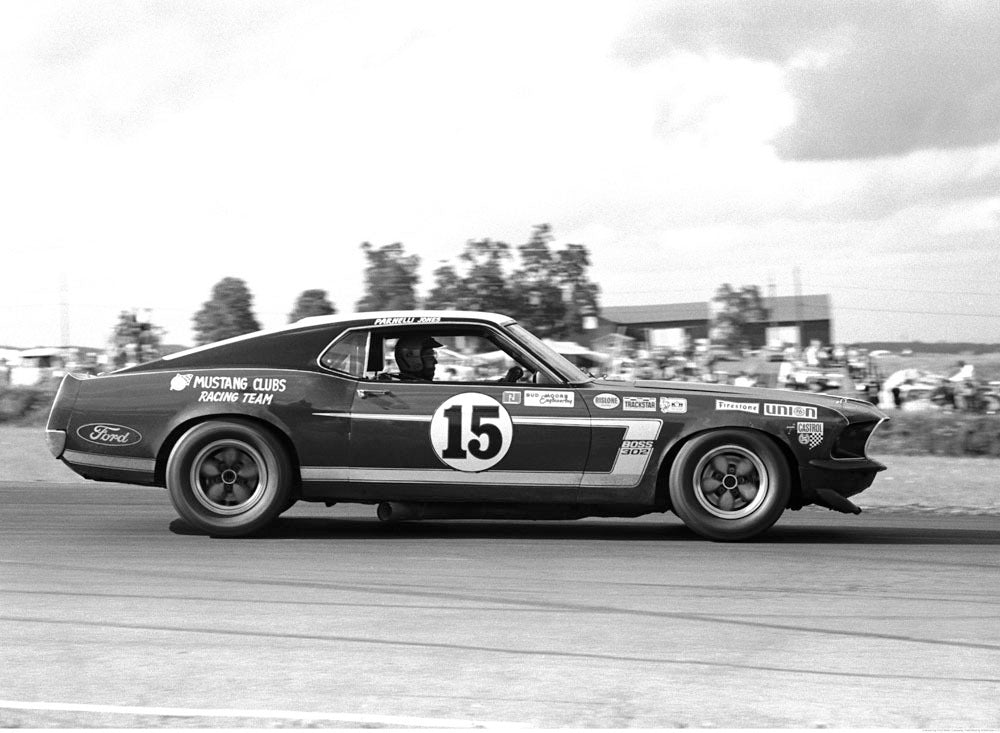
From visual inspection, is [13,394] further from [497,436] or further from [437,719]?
[437,719]

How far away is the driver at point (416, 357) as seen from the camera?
24.5 feet

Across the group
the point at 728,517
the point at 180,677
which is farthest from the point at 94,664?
the point at 728,517

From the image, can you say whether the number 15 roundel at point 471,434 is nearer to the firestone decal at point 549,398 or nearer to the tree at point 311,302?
the firestone decal at point 549,398

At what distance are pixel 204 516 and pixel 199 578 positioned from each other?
4.12 feet

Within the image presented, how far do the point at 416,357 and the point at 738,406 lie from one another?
1926 mm

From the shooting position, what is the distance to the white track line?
366cm

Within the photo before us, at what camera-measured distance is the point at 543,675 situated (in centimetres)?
425

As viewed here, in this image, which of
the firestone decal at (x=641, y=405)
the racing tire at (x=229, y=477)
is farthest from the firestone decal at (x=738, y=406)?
the racing tire at (x=229, y=477)

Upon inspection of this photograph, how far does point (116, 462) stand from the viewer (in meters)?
7.41

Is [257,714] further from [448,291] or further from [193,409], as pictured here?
[448,291]

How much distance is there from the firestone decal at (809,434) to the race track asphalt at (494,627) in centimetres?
61

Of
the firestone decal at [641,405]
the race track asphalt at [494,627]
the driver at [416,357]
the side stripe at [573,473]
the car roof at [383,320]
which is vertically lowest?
the race track asphalt at [494,627]

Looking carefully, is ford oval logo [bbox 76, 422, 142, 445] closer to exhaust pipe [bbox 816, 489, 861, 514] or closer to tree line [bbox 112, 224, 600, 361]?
exhaust pipe [bbox 816, 489, 861, 514]

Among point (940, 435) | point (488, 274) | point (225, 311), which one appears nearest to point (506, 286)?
point (488, 274)
